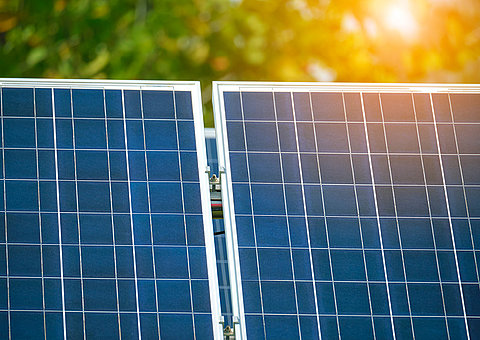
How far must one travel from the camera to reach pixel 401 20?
45.7 meters

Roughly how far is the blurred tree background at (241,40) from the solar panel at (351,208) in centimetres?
1792

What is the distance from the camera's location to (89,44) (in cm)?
3906

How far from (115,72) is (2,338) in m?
22.1

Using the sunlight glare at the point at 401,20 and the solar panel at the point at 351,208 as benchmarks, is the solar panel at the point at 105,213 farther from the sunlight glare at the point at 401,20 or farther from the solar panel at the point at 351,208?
the sunlight glare at the point at 401,20

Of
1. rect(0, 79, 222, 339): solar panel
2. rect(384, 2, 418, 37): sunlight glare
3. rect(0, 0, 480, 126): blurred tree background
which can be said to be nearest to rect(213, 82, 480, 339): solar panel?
rect(0, 79, 222, 339): solar panel

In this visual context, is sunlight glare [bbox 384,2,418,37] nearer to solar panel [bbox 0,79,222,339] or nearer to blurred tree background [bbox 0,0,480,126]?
blurred tree background [bbox 0,0,480,126]

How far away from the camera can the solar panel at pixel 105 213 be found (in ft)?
51.6

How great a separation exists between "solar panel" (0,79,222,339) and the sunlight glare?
92.1 ft

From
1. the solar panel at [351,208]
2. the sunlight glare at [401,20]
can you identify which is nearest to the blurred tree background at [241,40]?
the sunlight glare at [401,20]

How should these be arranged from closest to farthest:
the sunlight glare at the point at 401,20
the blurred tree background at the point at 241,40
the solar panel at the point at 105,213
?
the solar panel at the point at 105,213 → the blurred tree background at the point at 241,40 → the sunlight glare at the point at 401,20

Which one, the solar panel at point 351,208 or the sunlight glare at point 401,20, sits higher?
the sunlight glare at point 401,20

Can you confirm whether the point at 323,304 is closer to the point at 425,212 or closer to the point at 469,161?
the point at 425,212

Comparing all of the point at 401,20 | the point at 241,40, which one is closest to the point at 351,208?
the point at 241,40

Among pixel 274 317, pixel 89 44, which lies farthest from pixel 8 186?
pixel 89 44
